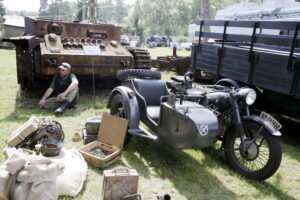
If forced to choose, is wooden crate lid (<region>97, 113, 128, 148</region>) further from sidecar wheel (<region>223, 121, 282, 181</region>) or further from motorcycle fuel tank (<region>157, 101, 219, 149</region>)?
sidecar wheel (<region>223, 121, 282, 181</region>)

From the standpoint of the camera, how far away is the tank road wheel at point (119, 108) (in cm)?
435

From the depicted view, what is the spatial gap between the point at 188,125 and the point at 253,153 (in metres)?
0.90

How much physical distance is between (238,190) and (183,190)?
0.64 meters

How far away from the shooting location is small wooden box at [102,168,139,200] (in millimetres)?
3021

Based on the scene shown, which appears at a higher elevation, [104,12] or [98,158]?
[104,12]

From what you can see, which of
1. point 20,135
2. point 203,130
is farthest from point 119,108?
point 203,130

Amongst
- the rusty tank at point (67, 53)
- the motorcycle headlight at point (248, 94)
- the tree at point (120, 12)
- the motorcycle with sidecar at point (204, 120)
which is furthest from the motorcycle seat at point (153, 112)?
the tree at point (120, 12)

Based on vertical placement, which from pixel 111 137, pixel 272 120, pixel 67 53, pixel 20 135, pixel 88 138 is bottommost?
pixel 88 138

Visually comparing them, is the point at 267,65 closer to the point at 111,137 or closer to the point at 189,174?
the point at 189,174

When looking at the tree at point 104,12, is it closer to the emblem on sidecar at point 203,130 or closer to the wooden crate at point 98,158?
the wooden crate at point 98,158

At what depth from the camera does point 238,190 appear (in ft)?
11.6

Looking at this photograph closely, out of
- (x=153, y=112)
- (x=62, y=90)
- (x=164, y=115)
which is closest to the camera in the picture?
(x=164, y=115)

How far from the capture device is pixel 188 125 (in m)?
3.40

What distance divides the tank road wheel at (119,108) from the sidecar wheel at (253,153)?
1346 millimetres
